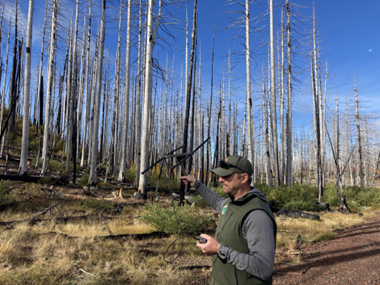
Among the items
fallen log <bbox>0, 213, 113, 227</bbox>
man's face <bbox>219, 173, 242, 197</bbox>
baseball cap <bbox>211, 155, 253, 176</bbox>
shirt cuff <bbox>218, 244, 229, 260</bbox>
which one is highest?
baseball cap <bbox>211, 155, 253, 176</bbox>

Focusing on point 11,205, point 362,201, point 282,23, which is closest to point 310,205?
point 362,201

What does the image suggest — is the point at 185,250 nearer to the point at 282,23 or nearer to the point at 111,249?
the point at 111,249

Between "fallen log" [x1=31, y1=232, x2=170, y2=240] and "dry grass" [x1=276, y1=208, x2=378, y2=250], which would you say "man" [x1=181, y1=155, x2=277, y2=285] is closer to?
"fallen log" [x1=31, y1=232, x2=170, y2=240]

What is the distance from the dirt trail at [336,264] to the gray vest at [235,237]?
3046 mm

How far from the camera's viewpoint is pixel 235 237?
5.28 feet

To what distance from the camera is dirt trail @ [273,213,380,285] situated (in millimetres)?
4188

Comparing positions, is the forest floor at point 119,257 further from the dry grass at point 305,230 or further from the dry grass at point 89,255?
the dry grass at point 305,230

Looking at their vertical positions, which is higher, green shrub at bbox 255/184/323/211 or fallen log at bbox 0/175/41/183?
fallen log at bbox 0/175/41/183

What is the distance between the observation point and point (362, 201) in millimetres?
15617

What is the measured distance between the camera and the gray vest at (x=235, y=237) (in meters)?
1.52

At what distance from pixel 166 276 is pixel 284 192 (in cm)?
1022

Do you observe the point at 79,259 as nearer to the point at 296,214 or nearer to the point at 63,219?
the point at 63,219

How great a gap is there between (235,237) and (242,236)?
51mm

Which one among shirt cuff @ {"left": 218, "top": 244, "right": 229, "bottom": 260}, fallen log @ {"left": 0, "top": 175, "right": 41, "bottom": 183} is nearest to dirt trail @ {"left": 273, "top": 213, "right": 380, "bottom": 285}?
shirt cuff @ {"left": 218, "top": 244, "right": 229, "bottom": 260}
